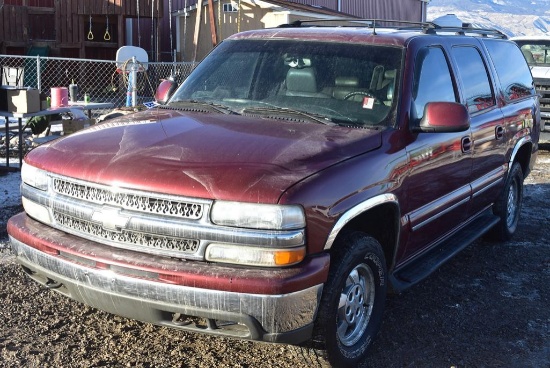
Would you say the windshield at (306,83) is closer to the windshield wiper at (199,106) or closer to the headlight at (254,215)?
the windshield wiper at (199,106)

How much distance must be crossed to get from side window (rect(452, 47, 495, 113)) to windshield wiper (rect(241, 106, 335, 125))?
1.48 metres

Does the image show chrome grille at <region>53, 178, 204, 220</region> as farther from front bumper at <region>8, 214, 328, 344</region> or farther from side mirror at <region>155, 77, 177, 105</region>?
side mirror at <region>155, 77, 177, 105</region>

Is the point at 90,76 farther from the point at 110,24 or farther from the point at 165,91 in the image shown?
the point at 165,91

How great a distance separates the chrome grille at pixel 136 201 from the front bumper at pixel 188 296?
0.23 m

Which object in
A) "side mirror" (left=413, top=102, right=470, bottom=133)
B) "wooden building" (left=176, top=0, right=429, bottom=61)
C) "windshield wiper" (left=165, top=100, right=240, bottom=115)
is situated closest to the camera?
"side mirror" (left=413, top=102, right=470, bottom=133)

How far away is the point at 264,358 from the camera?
4031 millimetres

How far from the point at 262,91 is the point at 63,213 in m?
1.64

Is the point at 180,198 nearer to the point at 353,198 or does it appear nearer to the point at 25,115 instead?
the point at 353,198

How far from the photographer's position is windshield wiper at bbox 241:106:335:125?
171 inches

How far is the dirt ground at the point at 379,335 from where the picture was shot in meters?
3.99

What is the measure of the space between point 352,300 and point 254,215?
0.96 metres

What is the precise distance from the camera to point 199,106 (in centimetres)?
472

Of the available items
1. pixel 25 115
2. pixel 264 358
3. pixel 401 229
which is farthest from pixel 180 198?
pixel 25 115

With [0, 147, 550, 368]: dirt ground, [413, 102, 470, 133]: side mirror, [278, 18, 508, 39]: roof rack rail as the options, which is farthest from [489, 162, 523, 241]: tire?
[413, 102, 470, 133]: side mirror
